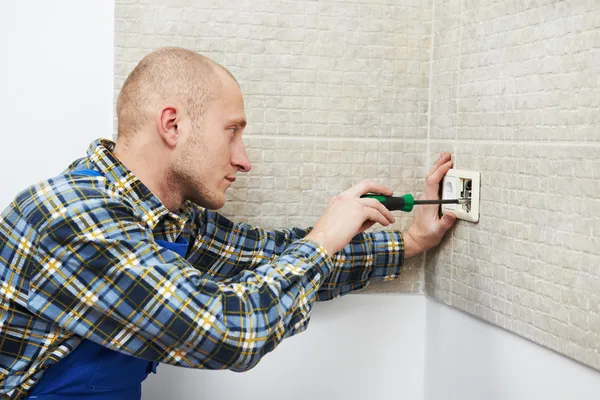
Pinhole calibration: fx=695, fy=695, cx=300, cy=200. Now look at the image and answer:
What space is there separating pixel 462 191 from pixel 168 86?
48cm

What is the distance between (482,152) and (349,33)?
0.32m

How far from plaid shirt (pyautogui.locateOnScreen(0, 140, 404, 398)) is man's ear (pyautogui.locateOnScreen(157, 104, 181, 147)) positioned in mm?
73

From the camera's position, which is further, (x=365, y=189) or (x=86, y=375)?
(x=365, y=189)

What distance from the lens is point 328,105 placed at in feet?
3.92

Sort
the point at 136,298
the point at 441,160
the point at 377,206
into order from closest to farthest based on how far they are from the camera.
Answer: the point at 136,298, the point at 377,206, the point at 441,160

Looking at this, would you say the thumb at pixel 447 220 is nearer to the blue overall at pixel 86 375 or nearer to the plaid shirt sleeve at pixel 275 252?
the plaid shirt sleeve at pixel 275 252

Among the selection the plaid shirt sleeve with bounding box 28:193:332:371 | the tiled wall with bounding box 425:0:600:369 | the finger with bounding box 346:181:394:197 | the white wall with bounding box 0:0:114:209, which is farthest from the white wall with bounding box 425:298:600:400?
the white wall with bounding box 0:0:114:209

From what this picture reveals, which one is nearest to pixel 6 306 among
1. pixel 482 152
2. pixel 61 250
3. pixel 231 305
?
pixel 61 250

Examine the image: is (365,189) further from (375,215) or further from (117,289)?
(117,289)

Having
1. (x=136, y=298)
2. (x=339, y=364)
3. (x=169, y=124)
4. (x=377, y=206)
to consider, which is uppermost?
(x=169, y=124)

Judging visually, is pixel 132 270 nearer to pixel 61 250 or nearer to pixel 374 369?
pixel 61 250

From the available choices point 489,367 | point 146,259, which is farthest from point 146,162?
point 489,367

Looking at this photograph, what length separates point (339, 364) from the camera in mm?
1233

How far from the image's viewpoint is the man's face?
0.98 meters
